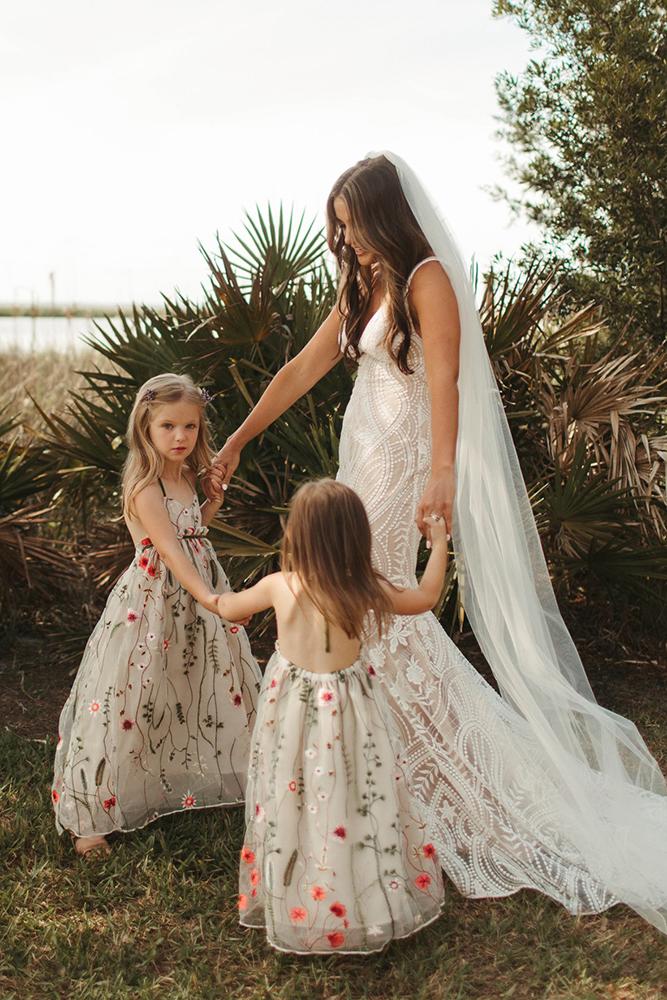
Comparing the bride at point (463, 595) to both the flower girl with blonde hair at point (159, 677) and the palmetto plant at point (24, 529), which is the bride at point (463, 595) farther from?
the palmetto plant at point (24, 529)

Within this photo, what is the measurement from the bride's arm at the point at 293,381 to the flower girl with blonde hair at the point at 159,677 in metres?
0.20

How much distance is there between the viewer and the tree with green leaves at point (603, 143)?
259 inches

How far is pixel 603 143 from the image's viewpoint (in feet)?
22.1

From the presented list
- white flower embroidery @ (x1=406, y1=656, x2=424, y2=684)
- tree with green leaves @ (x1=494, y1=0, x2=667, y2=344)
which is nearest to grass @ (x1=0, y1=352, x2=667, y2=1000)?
white flower embroidery @ (x1=406, y1=656, x2=424, y2=684)

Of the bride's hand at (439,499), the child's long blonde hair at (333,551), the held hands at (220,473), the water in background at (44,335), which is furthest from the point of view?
the water in background at (44,335)

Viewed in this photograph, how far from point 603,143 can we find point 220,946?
5306 mm

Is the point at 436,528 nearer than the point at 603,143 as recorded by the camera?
Yes

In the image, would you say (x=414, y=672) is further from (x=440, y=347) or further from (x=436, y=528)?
(x=440, y=347)

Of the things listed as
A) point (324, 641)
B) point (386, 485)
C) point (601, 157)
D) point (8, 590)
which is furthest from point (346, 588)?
point (601, 157)

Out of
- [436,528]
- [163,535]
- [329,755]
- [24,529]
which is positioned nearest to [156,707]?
[163,535]

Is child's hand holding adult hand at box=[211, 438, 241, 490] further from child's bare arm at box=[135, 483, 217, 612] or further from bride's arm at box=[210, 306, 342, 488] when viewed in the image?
child's bare arm at box=[135, 483, 217, 612]

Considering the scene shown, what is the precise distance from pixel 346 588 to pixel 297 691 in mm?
334

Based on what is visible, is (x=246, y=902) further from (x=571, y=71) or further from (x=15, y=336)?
(x=15, y=336)

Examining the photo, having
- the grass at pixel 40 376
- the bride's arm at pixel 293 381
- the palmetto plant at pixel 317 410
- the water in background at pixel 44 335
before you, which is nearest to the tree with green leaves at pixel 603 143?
the palmetto plant at pixel 317 410
